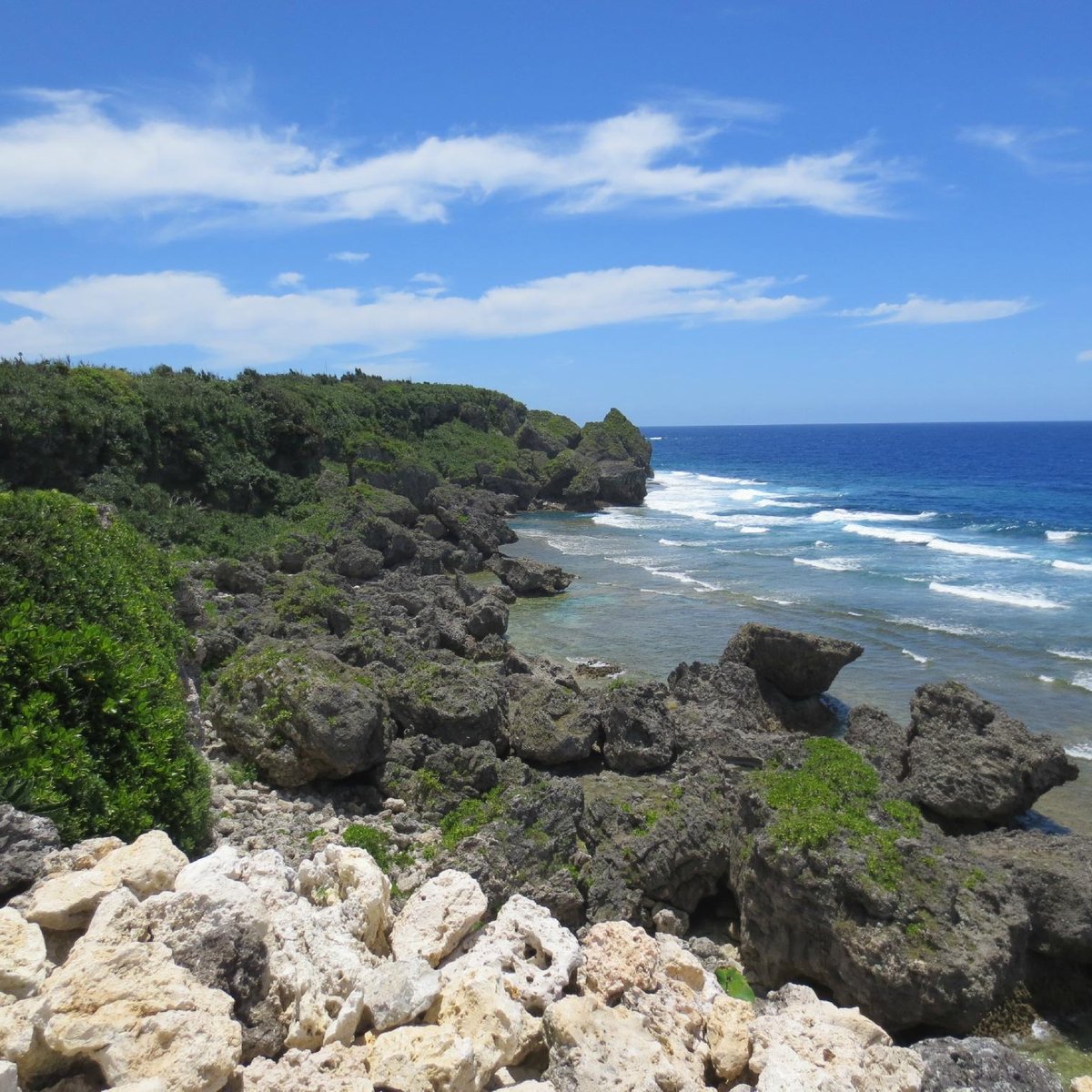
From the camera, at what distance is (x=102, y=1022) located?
18.6ft

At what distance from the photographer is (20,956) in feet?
19.7

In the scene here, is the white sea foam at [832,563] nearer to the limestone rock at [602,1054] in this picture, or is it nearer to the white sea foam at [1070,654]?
the white sea foam at [1070,654]

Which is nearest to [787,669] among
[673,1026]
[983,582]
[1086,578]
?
[673,1026]

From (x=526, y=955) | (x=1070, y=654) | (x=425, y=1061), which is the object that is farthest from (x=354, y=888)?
(x=1070, y=654)

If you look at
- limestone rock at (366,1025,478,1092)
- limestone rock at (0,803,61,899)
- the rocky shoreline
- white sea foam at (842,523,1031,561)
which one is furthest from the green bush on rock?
white sea foam at (842,523,1031,561)

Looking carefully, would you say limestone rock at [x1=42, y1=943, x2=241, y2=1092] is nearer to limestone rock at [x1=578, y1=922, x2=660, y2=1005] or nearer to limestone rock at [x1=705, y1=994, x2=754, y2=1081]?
limestone rock at [x1=578, y1=922, x2=660, y2=1005]

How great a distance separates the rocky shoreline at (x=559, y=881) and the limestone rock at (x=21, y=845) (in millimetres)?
27

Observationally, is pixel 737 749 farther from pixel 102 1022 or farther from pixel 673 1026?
pixel 102 1022

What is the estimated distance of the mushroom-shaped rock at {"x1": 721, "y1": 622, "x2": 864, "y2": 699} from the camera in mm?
24266

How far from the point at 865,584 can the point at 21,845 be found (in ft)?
139

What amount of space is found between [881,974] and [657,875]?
375cm

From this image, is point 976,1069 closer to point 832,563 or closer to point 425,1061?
point 425,1061

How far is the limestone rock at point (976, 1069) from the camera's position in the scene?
24.6 feet

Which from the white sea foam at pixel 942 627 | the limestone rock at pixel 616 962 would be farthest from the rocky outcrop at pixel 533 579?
the limestone rock at pixel 616 962
